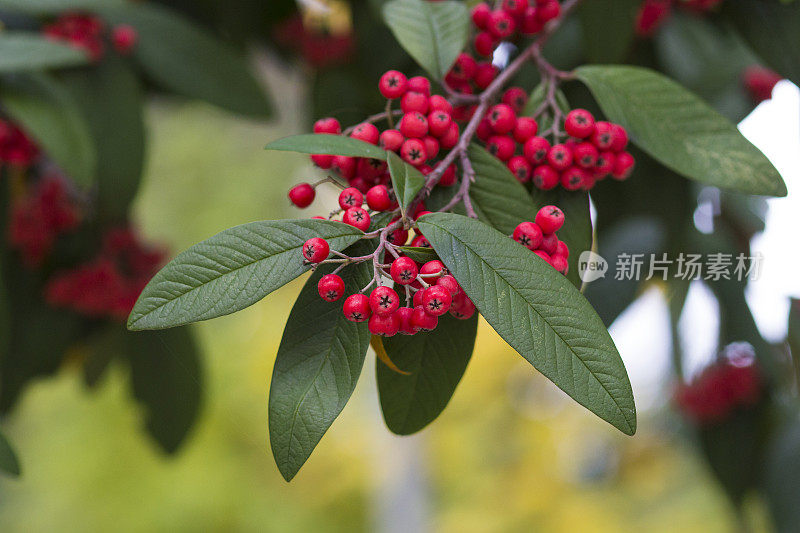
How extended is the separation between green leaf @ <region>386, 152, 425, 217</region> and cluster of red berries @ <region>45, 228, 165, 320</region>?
0.63 meters

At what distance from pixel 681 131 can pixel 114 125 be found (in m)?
0.61

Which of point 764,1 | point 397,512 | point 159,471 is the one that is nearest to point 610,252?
point 764,1

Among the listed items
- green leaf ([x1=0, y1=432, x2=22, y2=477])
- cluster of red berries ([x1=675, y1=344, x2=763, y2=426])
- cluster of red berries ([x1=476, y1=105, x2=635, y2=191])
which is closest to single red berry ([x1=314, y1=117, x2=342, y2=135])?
cluster of red berries ([x1=476, y1=105, x2=635, y2=191])

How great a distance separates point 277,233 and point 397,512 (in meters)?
2.86

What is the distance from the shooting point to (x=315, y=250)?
326 millimetres

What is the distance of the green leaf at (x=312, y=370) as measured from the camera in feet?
1.12

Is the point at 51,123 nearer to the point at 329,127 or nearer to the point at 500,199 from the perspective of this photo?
the point at 329,127

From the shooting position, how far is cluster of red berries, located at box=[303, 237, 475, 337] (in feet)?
1.07

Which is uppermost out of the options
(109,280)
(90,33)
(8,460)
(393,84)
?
(393,84)

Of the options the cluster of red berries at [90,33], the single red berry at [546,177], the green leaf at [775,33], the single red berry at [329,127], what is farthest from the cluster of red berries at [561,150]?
the cluster of red berries at [90,33]

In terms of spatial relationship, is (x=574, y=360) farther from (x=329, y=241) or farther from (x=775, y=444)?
(x=775, y=444)

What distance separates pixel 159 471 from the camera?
310cm

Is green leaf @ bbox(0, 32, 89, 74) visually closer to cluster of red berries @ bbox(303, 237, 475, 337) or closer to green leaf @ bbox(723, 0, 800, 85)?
cluster of red berries @ bbox(303, 237, 475, 337)

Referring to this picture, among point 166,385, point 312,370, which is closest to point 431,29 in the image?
point 312,370
